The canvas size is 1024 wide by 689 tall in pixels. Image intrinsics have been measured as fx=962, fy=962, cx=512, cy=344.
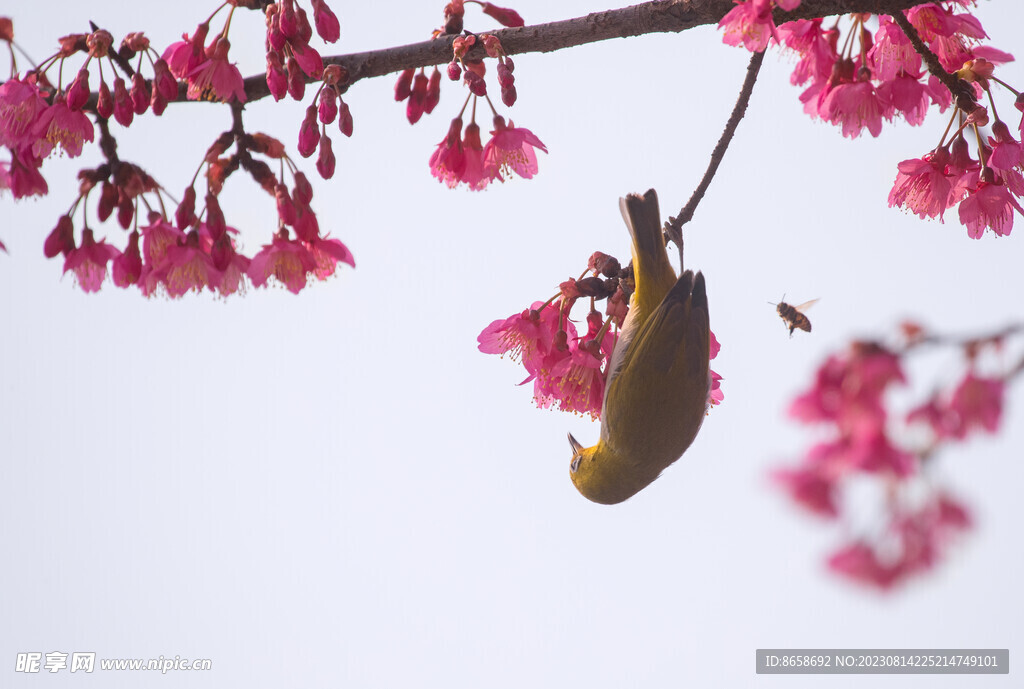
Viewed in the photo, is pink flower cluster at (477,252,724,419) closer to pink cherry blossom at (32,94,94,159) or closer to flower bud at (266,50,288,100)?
flower bud at (266,50,288,100)

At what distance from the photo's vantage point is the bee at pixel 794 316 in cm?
394

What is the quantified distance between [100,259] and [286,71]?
934 mm

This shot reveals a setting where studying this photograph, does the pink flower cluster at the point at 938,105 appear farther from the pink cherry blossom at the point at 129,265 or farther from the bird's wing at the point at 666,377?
the pink cherry blossom at the point at 129,265

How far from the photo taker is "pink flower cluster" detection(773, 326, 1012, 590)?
1175mm

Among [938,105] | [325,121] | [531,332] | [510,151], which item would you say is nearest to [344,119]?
[325,121]

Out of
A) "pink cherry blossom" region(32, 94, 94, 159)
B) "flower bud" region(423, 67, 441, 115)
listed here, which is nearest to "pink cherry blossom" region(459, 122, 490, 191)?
"flower bud" region(423, 67, 441, 115)

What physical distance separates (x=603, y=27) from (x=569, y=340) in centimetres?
97

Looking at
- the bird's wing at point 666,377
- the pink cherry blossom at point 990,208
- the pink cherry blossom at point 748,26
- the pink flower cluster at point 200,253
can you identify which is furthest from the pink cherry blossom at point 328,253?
the pink cherry blossom at point 990,208

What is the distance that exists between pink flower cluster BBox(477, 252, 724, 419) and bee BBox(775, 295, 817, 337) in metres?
1.14

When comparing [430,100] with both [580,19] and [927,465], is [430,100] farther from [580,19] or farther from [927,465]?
[927,465]

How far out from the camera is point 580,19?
2674mm

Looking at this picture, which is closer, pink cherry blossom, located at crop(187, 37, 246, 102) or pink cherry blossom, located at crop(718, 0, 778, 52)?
pink cherry blossom, located at crop(718, 0, 778, 52)

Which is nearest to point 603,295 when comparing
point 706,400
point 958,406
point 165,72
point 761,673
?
point 706,400

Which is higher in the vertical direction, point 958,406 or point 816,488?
point 958,406
